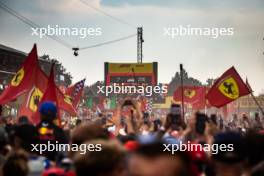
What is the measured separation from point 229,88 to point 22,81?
659 centimetres

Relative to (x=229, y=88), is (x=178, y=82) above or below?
above

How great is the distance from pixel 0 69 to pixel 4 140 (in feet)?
134

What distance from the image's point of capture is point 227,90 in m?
18.7

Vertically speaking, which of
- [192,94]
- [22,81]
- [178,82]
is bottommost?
[22,81]

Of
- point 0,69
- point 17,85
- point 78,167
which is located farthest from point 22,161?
point 0,69

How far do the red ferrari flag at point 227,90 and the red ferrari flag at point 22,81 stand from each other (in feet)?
18.4

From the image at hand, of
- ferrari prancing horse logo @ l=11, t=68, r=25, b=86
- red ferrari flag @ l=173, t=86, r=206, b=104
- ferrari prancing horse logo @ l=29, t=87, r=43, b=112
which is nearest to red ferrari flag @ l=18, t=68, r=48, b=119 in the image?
ferrari prancing horse logo @ l=29, t=87, r=43, b=112

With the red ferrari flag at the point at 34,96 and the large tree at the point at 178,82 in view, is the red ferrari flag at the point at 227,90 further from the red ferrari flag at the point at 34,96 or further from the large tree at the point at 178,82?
the large tree at the point at 178,82

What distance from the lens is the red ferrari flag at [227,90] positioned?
1845cm

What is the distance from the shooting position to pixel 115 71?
2104 inches

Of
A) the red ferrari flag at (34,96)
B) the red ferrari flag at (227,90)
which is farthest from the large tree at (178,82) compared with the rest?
the red ferrari flag at (34,96)

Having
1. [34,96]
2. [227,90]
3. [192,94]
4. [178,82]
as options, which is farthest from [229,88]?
[178,82]

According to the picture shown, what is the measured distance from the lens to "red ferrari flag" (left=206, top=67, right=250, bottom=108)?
18453 mm

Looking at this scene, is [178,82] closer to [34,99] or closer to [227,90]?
[227,90]
